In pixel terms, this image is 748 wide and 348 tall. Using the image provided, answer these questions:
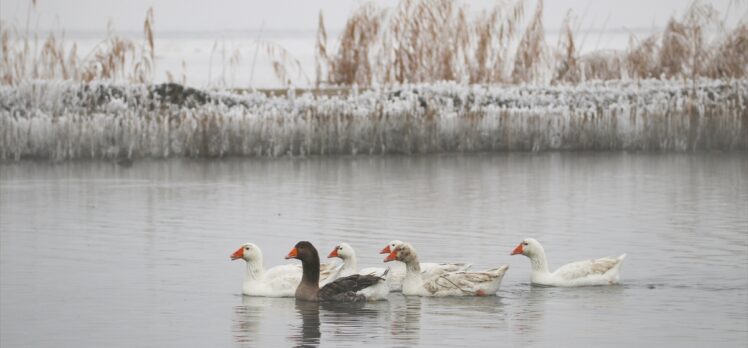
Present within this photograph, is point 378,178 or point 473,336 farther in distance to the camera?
point 378,178

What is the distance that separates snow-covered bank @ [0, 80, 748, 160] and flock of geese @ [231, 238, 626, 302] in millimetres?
11844

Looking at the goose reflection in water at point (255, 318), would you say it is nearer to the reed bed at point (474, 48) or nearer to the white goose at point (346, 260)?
the white goose at point (346, 260)

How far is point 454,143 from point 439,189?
15.9 ft

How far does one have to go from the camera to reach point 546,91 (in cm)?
2528

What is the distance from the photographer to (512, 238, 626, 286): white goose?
37.7 ft

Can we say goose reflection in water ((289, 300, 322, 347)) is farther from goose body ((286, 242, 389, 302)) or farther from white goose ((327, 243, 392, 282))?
white goose ((327, 243, 392, 282))

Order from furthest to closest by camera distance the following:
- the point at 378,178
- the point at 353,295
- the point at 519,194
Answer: the point at 378,178 → the point at 519,194 → the point at 353,295

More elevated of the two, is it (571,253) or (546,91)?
(546,91)

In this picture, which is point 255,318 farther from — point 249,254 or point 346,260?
point 346,260

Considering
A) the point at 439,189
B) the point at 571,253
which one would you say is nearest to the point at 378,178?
the point at 439,189

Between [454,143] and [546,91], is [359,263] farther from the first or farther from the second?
[546,91]

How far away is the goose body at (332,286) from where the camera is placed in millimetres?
10906

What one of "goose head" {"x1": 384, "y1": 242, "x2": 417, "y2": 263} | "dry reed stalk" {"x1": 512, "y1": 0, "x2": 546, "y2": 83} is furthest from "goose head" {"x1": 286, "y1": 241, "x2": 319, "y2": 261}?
"dry reed stalk" {"x1": 512, "y1": 0, "x2": 546, "y2": 83}

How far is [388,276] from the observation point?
38.8 feet
